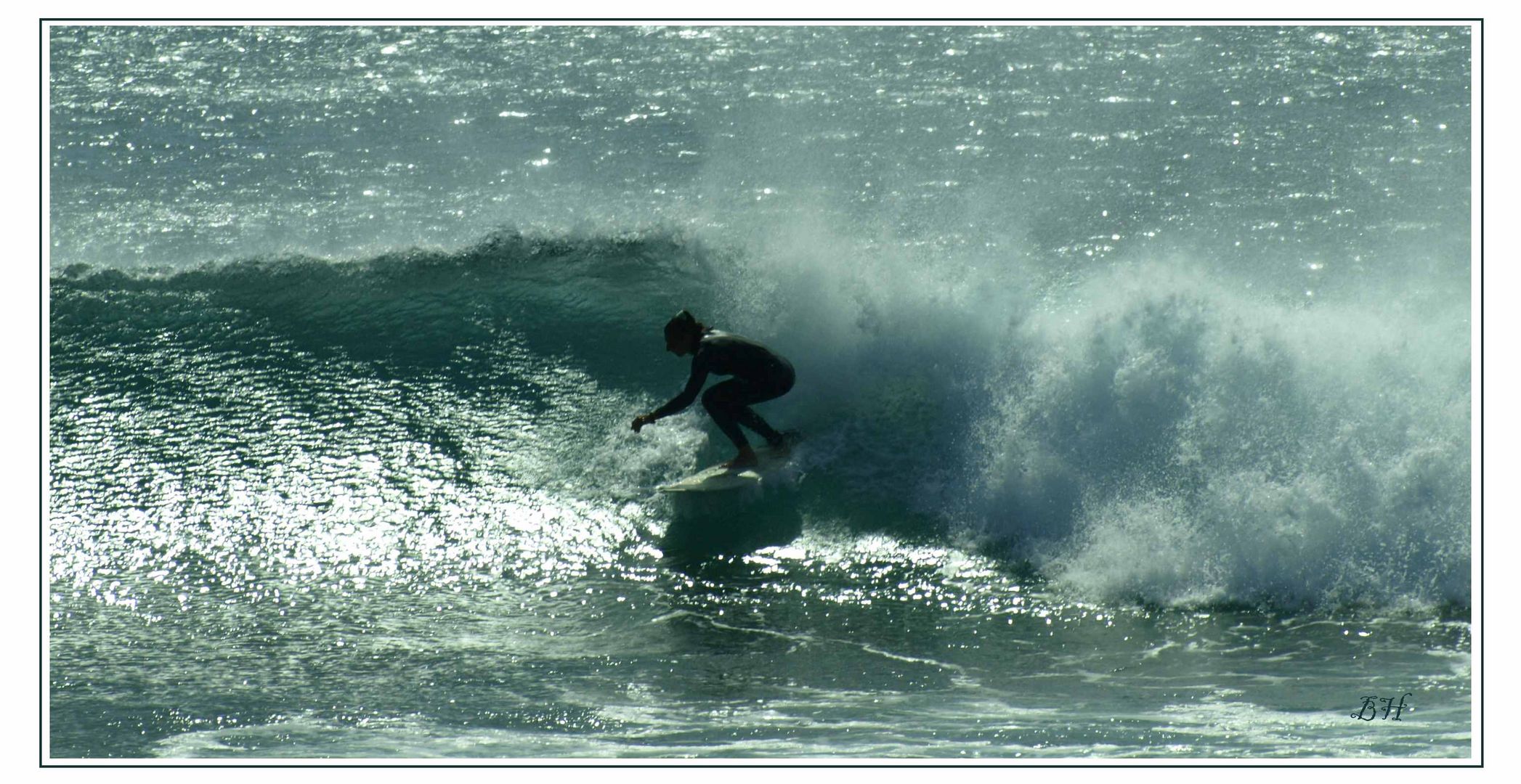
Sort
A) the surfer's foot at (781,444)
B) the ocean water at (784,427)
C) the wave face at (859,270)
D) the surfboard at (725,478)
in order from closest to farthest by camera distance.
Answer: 1. the ocean water at (784,427)
2. the wave face at (859,270)
3. the surfboard at (725,478)
4. the surfer's foot at (781,444)

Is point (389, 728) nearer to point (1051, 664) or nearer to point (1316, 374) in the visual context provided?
point (1051, 664)

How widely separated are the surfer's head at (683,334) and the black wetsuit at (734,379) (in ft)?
0.19

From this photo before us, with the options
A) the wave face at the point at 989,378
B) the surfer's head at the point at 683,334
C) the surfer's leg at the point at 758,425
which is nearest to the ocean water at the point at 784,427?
the wave face at the point at 989,378

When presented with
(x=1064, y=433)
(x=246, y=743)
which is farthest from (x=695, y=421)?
(x=246, y=743)

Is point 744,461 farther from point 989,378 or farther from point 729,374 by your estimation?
point 989,378

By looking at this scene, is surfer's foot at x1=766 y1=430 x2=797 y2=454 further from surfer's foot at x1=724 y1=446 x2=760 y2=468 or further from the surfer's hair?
the surfer's hair

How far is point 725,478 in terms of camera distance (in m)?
8.73

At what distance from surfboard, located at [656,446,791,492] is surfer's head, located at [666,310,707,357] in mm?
906

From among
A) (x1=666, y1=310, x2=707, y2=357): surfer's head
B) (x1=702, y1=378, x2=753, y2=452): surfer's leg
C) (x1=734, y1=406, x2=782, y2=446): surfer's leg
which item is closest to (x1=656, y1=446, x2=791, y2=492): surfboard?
(x1=734, y1=406, x2=782, y2=446): surfer's leg

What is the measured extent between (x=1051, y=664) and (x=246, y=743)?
13.6ft

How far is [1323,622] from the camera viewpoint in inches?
283

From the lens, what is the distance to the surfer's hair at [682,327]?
27.5ft

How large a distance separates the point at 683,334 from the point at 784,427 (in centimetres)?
157

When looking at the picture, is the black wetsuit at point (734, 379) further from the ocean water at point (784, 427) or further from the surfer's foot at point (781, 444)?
the ocean water at point (784, 427)
